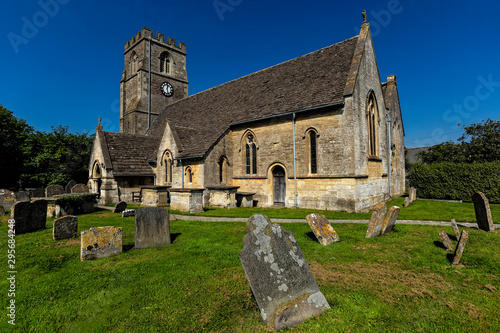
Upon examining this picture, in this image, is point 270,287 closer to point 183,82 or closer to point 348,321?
point 348,321

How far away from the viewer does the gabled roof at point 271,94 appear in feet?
48.8

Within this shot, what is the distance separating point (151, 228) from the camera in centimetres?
706

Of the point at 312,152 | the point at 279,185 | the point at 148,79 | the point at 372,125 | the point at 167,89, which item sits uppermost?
the point at 148,79

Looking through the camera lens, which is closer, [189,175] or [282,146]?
[282,146]

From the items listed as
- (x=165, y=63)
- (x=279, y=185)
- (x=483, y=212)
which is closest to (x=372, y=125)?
(x=279, y=185)

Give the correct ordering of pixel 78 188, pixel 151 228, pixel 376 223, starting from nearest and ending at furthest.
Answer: pixel 151 228
pixel 376 223
pixel 78 188

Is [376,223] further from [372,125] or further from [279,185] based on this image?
[372,125]

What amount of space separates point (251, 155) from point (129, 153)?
11276 mm

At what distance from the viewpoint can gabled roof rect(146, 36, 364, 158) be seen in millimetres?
14877

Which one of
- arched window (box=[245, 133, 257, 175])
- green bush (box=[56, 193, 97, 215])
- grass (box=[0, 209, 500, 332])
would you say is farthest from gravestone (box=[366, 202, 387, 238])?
green bush (box=[56, 193, 97, 215])

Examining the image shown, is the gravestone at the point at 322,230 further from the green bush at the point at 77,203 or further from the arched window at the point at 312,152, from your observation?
the green bush at the point at 77,203

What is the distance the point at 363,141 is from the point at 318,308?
1276 cm

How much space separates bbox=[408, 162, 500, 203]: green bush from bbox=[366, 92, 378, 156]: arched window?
6074 millimetres

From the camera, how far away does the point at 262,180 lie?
1638 cm
